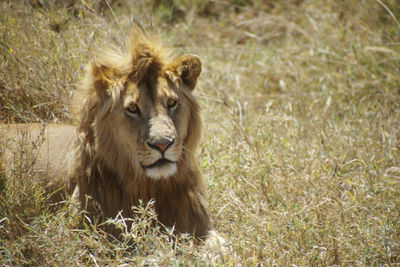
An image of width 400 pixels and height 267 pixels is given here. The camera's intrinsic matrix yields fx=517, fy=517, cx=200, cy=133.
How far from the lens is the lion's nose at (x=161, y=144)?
3.35 metres

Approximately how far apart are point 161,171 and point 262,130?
2213 millimetres

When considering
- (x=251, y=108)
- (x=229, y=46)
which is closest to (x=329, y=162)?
(x=251, y=108)

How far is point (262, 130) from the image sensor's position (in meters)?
5.43

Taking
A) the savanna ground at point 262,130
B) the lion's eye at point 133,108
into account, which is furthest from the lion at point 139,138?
the savanna ground at point 262,130

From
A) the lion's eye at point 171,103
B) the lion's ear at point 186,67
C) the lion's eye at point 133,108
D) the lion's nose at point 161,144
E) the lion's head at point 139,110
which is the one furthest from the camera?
the lion's ear at point 186,67

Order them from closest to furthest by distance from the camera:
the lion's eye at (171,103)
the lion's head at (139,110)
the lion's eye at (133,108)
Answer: the lion's head at (139,110), the lion's eye at (133,108), the lion's eye at (171,103)

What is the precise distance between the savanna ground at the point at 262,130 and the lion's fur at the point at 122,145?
22cm

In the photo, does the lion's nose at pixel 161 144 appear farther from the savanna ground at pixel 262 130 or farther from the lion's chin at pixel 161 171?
the savanna ground at pixel 262 130

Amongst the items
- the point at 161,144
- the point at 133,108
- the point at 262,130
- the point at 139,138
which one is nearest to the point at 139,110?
the point at 133,108

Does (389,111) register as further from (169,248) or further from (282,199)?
(169,248)

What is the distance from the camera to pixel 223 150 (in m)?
5.20

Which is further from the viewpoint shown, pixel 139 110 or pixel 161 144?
pixel 139 110

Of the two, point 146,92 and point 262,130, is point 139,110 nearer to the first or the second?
point 146,92

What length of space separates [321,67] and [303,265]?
13.6ft
